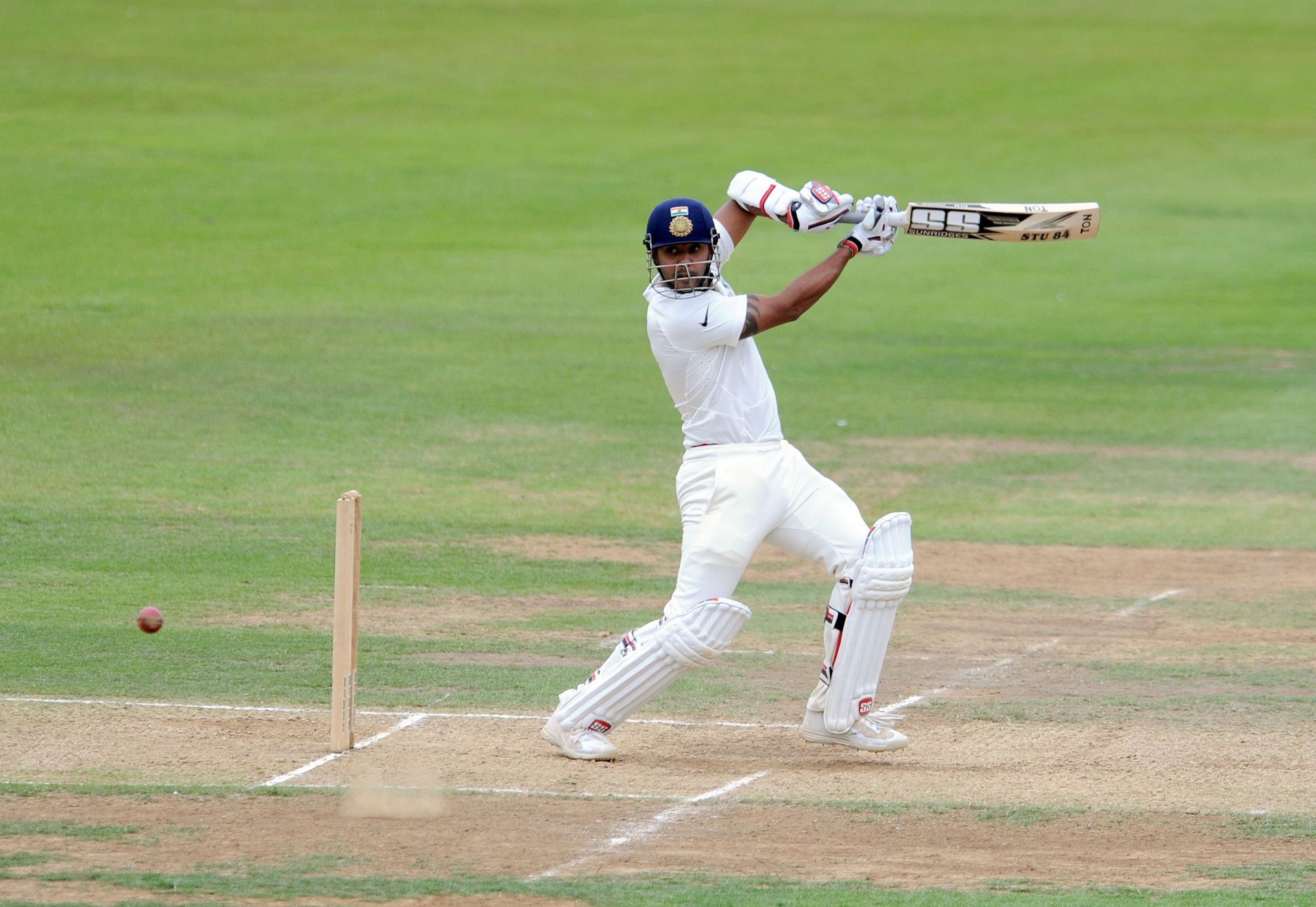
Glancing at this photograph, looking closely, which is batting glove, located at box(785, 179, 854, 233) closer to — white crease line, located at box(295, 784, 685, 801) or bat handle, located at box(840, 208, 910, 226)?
bat handle, located at box(840, 208, 910, 226)

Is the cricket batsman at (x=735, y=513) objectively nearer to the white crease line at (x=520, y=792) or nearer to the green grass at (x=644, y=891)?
the white crease line at (x=520, y=792)

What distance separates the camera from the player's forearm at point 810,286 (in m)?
7.24

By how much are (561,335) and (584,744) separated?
13071mm

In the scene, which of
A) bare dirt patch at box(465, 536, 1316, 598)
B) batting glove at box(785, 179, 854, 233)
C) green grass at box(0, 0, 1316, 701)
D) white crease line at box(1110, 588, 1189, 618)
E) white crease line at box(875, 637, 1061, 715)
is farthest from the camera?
green grass at box(0, 0, 1316, 701)

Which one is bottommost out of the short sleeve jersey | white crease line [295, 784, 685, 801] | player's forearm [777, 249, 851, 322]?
white crease line [295, 784, 685, 801]

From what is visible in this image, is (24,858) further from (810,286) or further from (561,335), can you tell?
(561,335)

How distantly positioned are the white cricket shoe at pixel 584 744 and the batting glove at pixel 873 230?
2258mm

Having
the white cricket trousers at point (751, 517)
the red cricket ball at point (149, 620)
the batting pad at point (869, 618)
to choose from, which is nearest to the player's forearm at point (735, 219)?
the white cricket trousers at point (751, 517)

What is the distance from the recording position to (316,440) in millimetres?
15398

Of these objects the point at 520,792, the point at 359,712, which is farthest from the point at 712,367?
the point at 359,712

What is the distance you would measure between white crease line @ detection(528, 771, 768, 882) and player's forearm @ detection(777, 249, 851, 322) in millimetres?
1852

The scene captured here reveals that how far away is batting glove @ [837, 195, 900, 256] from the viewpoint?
7.55 meters

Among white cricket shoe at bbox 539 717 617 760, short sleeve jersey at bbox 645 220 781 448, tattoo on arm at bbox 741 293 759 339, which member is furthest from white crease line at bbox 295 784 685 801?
tattoo on arm at bbox 741 293 759 339

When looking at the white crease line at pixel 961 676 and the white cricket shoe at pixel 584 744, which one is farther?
the white crease line at pixel 961 676
